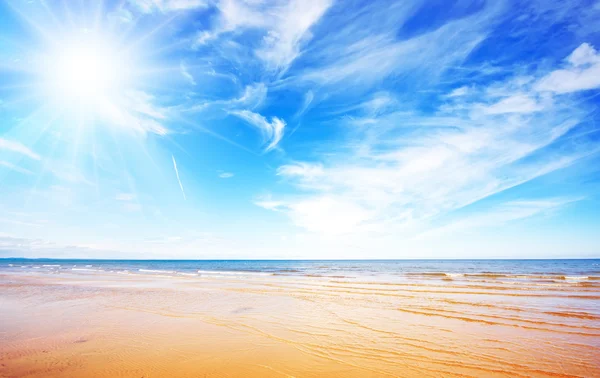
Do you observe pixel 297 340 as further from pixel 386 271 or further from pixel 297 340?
pixel 386 271

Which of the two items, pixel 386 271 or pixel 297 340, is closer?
pixel 297 340

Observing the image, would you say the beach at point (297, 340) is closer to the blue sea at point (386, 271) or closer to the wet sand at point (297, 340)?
the wet sand at point (297, 340)

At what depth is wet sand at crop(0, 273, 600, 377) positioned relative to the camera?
706cm

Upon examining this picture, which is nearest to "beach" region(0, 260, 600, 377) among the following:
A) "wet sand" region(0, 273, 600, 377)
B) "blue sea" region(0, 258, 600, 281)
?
"wet sand" region(0, 273, 600, 377)

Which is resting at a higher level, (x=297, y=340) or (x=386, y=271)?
(x=386, y=271)

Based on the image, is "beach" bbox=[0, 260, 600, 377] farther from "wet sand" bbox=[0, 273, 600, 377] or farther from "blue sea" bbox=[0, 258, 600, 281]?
"blue sea" bbox=[0, 258, 600, 281]

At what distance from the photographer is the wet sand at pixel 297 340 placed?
7059 millimetres

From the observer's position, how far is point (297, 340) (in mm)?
9484

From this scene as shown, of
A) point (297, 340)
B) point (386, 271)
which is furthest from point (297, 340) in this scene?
point (386, 271)

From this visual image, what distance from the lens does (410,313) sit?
13797 mm

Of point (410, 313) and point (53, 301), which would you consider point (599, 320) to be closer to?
point (410, 313)

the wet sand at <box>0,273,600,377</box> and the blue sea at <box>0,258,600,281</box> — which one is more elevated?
the blue sea at <box>0,258,600,281</box>

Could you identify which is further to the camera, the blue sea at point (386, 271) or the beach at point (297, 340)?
the blue sea at point (386, 271)

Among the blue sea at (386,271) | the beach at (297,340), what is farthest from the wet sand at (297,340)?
the blue sea at (386,271)
